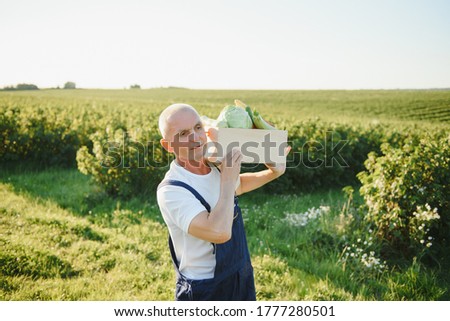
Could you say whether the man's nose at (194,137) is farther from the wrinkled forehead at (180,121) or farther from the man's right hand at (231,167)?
the man's right hand at (231,167)

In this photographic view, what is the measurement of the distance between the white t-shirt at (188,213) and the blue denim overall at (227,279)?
0.04 meters

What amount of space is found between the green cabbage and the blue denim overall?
50 centimetres

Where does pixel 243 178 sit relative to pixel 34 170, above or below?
above

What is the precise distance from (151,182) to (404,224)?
14.2ft

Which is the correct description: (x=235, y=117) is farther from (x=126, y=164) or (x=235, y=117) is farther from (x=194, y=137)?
(x=126, y=164)

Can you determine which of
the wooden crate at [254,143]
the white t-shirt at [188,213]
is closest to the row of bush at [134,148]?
the wooden crate at [254,143]

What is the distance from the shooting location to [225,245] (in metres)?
2.09

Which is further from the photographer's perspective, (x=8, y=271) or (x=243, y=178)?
(x=8, y=271)

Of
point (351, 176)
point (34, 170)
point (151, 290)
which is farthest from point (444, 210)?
point (34, 170)

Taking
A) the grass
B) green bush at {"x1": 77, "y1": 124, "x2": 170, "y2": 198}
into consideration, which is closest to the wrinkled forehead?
the grass

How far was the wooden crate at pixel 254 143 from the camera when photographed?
2.12 metres

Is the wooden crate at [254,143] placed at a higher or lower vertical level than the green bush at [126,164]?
higher

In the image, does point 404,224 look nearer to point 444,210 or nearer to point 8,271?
point 444,210

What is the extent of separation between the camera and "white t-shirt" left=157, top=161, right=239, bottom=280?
1819mm
